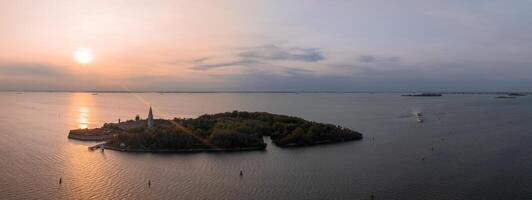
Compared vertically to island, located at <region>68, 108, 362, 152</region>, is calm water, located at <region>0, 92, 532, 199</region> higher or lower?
lower

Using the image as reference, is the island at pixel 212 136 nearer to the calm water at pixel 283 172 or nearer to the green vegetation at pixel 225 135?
the green vegetation at pixel 225 135

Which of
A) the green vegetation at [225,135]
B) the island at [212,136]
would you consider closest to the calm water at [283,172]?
the island at [212,136]

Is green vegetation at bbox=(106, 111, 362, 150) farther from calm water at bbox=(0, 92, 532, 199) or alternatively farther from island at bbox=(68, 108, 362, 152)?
calm water at bbox=(0, 92, 532, 199)

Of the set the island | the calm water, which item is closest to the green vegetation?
the island

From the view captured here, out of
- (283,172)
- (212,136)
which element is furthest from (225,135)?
(283,172)

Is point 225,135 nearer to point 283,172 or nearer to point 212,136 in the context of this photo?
point 212,136

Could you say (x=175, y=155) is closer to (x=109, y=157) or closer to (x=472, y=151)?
(x=109, y=157)

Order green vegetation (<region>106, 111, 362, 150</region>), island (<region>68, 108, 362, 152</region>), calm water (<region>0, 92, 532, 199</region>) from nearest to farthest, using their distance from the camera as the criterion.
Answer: calm water (<region>0, 92, 532, 199</region>) < island (<region>68, 108, 362, 152</region>) < green vegetation (<region>106, 111, 362, 150</region>)
